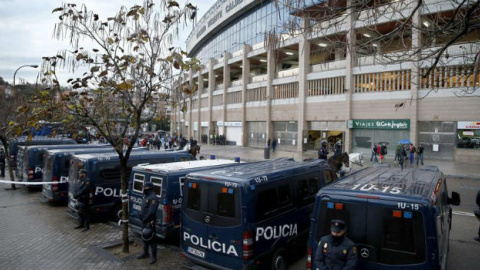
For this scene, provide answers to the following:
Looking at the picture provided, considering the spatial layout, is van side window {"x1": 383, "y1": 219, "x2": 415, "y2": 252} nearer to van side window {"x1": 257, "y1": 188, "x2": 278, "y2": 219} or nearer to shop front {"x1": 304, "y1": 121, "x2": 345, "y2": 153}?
van side window {"x1": 257, "y1": 188, "x2": 278, "y2": 219}

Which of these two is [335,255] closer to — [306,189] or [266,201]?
[266,201]

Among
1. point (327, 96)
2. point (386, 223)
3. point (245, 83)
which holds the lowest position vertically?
point (386, 223)

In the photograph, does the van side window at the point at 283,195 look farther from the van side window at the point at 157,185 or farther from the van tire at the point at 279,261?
the van side window at the point at 157,185

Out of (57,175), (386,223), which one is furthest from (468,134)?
(57,175)

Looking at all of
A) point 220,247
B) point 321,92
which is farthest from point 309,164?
point 321,92

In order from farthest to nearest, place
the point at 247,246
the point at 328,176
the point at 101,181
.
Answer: the point at 101,181 < the point at 328,176 < the point at 247,246

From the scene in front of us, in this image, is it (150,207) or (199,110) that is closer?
(150,207)

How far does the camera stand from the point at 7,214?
1050 cm

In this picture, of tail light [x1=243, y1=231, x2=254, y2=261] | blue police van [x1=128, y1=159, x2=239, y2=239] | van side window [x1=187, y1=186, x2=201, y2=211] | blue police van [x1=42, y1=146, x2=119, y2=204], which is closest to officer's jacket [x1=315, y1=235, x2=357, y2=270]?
tail light [x1=243, y1=231, x2=254, y2=261]

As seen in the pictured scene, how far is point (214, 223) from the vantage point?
18.5 ft

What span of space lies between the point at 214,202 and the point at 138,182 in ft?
9.90

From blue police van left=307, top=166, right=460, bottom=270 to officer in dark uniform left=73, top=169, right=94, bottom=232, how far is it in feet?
22.4

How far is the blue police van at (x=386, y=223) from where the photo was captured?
3895mm

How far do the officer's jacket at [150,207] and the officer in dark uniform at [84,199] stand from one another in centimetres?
314
